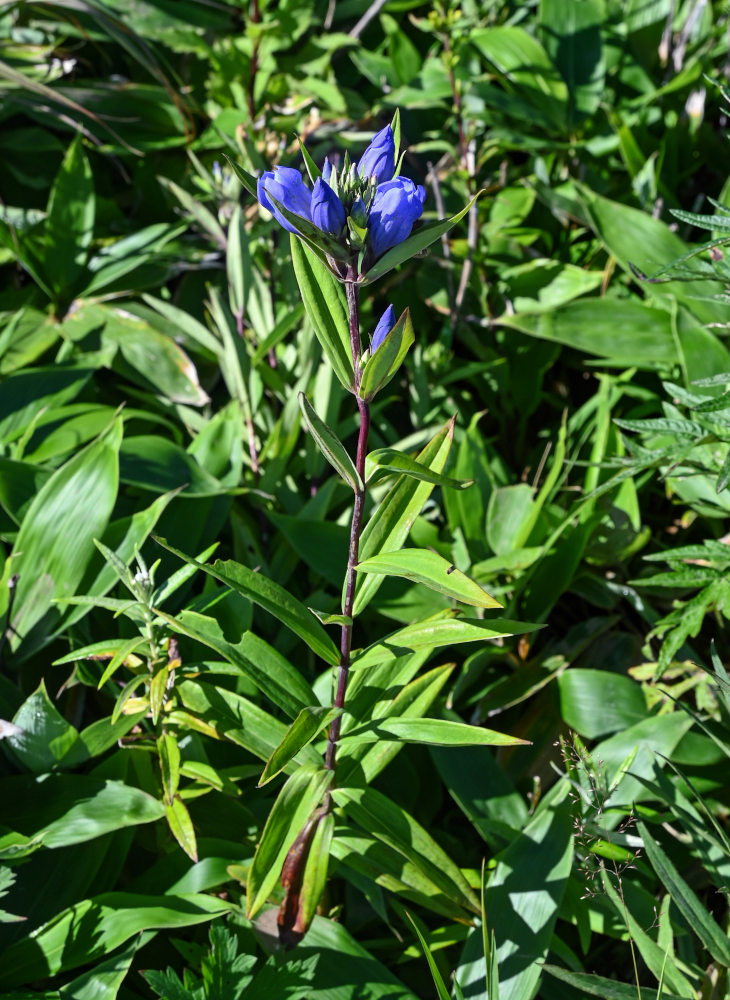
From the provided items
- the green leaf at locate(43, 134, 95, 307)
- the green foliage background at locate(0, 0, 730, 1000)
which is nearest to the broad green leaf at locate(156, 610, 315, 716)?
the green foliage background at locate(0, 0, 730, 1000)

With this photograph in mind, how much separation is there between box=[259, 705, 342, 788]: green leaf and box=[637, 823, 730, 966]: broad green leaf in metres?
0.46

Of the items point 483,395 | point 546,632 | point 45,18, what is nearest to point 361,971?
point 546,632

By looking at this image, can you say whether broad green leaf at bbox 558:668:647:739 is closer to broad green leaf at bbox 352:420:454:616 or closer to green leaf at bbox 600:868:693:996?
green leaf at bbox 600:868:693:996

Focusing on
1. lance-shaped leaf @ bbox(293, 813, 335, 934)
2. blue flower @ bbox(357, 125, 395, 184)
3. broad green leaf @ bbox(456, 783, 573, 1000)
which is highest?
blue flower @ bbox(357, 125, 395, 184)

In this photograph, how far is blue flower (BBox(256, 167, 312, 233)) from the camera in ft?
2.59

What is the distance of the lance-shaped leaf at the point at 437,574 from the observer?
2.91 ft

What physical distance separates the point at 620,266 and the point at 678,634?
1048mm

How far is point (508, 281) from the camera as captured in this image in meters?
2.12

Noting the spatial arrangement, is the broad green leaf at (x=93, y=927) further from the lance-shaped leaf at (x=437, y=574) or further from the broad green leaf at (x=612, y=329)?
the broad green leaf at (x=612, y=329)

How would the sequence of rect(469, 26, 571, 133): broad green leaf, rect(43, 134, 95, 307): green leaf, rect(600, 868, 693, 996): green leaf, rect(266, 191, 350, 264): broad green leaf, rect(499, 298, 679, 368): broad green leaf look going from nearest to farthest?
rect(266, 191, 350, 264): broad green leaf, rect(600, 868, 693, 996): green leaf, rect(499, 298, 679, 368): broad green leaf, rect(43, 134, 95, 307): green leaf, rect(469, 26, 571, 133): broad green leaf

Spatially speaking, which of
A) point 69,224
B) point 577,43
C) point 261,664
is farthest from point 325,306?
point 577,43

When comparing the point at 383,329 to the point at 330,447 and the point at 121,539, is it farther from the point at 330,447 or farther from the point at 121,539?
→ the point at 121,539

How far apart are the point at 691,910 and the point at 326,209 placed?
0.99 m

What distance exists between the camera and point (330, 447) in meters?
0.90
